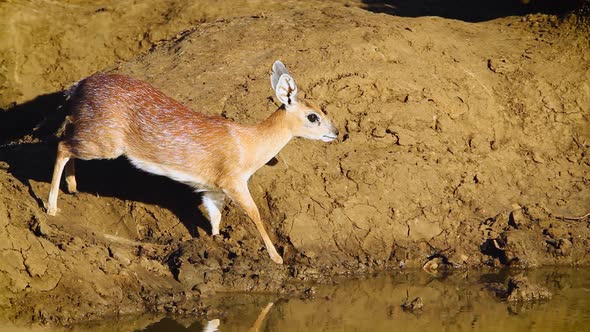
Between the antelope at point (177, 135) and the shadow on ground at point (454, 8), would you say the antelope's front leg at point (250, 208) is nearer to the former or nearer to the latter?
the antelope at point (177, 135)

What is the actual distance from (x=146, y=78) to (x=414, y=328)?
5.18m

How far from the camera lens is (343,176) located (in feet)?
37.7

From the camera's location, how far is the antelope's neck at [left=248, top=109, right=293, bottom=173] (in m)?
10.7

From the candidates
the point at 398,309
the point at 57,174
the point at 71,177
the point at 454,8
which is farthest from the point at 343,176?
the point at 454,8

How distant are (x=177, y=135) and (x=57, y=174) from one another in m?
1.34

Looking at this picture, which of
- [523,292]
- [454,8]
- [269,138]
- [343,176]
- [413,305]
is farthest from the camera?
[454,8]

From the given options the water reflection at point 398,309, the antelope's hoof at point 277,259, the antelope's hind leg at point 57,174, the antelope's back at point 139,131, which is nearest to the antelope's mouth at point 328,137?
the antelope's back at point 139,131

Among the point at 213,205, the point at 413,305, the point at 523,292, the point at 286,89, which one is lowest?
the point at 213,205

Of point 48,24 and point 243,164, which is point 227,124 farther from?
point 48,24

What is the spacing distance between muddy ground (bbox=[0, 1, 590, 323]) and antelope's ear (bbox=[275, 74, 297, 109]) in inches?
38.1

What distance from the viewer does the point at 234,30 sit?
1310cm

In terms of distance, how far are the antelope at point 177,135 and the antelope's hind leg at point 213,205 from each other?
0.13 metres

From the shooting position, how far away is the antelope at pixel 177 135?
10469 mm

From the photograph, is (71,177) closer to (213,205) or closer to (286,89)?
(213,205)
